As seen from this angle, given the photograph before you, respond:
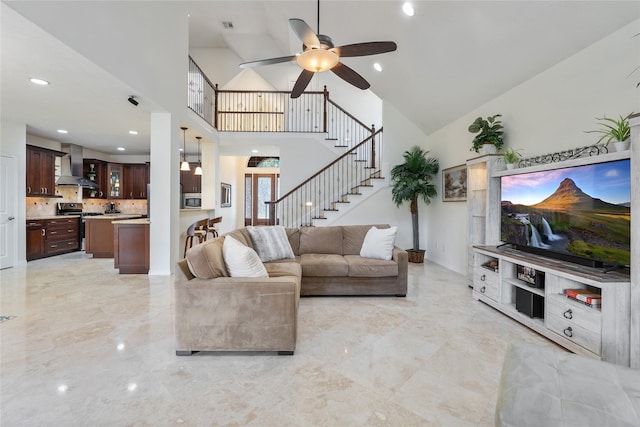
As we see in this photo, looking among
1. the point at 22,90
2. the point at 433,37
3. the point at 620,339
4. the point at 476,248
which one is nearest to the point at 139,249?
the point at 22,90

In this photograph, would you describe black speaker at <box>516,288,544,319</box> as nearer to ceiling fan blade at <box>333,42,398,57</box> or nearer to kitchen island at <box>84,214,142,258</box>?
ceiling fan blade at <box>333,42,398,57</box>

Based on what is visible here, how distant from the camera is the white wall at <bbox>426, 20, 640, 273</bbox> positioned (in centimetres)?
253

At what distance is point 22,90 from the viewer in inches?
151

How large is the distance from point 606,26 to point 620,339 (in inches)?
102

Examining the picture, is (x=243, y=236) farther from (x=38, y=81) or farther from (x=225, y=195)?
(x=225, y=195)

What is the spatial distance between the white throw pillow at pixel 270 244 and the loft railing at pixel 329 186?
318cm

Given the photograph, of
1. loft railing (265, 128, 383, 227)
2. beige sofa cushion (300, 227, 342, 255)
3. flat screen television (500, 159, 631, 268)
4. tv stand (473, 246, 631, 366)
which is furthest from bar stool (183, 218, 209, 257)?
flat screen television (500, 159, 631, 268)

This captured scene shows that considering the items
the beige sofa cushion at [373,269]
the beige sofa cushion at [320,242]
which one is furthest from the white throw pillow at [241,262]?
the beige sofa cushion at [320,242]

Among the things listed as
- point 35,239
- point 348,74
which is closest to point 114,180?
point 35,239

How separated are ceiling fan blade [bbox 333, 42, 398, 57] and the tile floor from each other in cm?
266

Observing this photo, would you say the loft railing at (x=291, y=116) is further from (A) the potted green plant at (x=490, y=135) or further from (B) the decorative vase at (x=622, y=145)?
(B) the decorative vase at (x=622, y=145)

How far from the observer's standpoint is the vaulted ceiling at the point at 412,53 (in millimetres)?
2734

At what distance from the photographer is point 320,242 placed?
4.22m

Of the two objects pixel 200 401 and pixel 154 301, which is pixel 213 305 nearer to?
pixel 200 401
